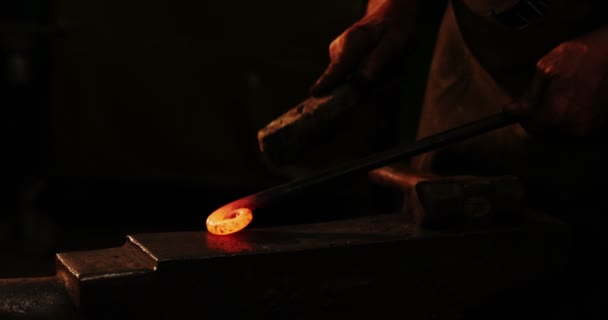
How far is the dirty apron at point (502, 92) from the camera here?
95.6 inches

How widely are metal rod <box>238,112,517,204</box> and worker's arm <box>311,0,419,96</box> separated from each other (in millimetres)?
312

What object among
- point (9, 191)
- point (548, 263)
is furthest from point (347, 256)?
point (9, 191)

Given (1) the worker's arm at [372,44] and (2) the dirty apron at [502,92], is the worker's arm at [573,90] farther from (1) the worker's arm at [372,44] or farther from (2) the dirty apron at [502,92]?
(1) the worker's arm at [372,44]

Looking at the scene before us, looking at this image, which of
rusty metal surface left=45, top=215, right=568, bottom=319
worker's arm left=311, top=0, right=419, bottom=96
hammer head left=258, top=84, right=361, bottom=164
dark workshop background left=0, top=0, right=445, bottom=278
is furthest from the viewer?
dark workshop background left=0, top=0, right=445, bottom=278

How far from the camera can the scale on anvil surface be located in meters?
2.02

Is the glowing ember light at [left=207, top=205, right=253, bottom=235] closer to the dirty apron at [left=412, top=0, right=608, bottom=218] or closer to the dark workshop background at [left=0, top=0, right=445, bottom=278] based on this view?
the dirty apron at [left=412, top=0, right=608, bottom=218]

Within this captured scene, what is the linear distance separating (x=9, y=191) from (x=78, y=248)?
1.17 metres

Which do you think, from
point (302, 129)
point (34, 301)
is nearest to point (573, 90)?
point (302, 129)

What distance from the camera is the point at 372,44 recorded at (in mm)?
2615

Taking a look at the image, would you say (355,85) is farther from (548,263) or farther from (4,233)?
(4,233)

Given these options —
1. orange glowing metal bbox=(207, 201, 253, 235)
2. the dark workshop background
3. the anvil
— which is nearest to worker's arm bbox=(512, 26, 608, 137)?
the anvil

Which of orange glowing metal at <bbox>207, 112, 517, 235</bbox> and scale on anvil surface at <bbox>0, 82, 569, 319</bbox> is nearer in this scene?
scale on anvil surface at <bbox>0, 82, 569, 319</bbox>

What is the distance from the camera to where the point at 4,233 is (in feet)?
16.4

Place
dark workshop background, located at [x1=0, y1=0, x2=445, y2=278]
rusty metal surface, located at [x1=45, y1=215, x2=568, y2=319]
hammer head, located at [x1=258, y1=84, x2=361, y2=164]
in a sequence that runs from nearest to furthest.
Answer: rusty metal surface, located at [x1=45, y1=215, x2=568, y2=319] < hammer head, located at [x1=258, y1=84, x2=361, y2=164] < dark workshop background, located at [x1=0, y1=0, x2=445, y2=278]
